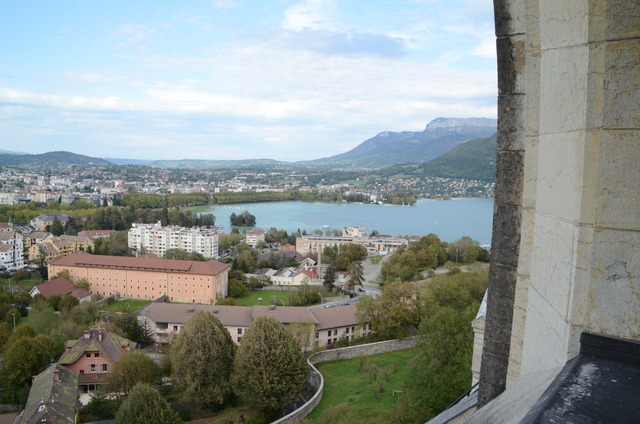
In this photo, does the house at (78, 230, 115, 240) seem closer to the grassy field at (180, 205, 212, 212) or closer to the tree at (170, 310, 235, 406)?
the tree at (170, 310, 235, 406)

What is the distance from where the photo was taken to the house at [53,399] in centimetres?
888

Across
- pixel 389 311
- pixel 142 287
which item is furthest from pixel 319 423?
pixel 142 287

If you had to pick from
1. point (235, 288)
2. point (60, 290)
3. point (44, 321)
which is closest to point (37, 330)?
point (44, 321)

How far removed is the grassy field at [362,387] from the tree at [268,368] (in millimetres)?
834

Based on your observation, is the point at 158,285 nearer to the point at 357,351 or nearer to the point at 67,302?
the point at 67,302

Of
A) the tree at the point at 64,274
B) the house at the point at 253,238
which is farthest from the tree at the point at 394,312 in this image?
the house at the point at 253,238

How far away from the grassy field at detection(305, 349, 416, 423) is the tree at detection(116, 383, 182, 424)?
2.68 metres

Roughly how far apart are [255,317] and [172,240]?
2074cm

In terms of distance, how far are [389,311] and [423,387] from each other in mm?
5952

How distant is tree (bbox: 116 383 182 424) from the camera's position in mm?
8484

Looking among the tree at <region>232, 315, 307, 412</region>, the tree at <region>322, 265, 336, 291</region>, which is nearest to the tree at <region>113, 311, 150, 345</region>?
the tree at <region>232, 315, 307, 412</region>

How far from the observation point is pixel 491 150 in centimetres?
11688

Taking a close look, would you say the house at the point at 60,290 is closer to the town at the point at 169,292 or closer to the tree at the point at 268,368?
the town at the point at 169,292

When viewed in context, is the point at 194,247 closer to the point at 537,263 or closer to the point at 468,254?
the point at 468,254
